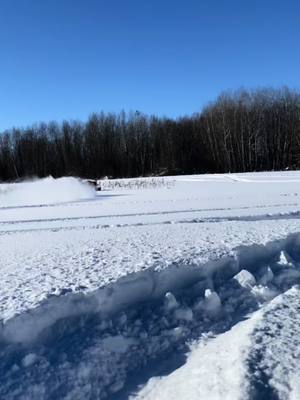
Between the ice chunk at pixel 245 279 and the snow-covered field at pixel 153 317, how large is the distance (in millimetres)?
23

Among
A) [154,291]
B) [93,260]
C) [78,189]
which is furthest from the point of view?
[78,189]

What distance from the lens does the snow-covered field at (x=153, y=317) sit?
158 inches

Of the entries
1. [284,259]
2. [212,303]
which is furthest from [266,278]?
[212,303]

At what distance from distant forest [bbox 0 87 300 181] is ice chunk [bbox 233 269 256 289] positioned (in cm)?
5549

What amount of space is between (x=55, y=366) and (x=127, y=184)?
36.6 m

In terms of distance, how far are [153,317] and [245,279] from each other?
69.3 inches

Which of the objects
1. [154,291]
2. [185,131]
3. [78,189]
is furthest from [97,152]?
[154,291]

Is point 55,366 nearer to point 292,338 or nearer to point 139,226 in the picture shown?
point 292,338

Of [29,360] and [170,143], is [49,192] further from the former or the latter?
[170,143]

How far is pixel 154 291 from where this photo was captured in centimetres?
609

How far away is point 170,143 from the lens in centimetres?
7362

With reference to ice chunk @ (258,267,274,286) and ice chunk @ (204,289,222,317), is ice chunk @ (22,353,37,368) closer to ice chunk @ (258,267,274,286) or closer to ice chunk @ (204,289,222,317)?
ice chunk @ (204,289,222,317)

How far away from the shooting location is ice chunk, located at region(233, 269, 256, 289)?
6.54 meters

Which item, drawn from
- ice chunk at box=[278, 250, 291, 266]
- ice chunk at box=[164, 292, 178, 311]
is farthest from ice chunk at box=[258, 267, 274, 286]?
ice chunk at box=[164, 292, 178, 311]
